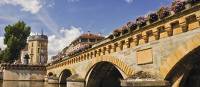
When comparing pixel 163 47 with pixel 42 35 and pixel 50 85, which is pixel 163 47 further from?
pixel 42 35

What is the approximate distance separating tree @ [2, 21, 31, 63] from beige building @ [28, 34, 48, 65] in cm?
5058

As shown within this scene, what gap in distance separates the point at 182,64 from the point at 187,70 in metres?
0.78

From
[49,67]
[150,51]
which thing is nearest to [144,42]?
[150,51]

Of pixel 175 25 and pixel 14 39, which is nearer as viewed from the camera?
pixel 175 25

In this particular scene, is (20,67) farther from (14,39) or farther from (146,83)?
(146,83)

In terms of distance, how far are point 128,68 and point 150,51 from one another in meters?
3.40

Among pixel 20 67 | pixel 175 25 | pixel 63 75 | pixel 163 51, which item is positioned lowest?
pixel 163 51

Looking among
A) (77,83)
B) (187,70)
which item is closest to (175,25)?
(187,70)

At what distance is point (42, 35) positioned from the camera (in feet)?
424

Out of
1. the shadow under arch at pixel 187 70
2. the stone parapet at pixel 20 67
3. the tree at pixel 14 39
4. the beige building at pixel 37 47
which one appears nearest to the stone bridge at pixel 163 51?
the shadow under arch at pixel 187 70

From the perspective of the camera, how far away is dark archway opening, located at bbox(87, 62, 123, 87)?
105 feet

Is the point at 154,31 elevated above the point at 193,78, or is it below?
above

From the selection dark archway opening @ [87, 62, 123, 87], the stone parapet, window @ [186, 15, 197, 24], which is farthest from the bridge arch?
the stone parapet

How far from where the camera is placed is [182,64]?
1602 centimetres
